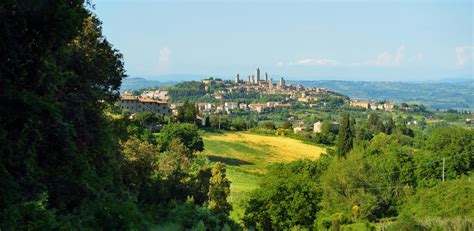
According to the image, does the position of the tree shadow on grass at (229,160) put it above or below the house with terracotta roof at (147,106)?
below

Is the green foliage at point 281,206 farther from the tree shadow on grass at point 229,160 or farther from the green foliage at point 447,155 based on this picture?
the tree shadow on grass at point 229,160

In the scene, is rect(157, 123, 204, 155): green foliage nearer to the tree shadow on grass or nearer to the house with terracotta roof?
the tree shadow on grass

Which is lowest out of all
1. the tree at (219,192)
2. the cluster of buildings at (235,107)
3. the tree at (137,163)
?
the cluster of buildings at (235,107)

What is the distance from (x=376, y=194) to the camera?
37.2 m

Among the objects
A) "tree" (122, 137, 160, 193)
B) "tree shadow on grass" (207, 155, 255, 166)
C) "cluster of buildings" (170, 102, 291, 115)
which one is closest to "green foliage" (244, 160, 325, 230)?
"tree" (122, 137, 160, 193)

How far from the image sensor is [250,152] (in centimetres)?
6475

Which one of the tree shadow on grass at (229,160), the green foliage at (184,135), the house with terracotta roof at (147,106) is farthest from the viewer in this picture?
the house with terracotta roof at (147,106)

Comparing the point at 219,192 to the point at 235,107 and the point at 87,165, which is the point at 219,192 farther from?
the point at 235,107

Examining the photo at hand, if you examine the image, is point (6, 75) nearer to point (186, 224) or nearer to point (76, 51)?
point (76, 51)

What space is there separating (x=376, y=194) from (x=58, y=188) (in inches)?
1127

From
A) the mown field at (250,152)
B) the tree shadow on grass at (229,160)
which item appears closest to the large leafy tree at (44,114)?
the mown field at (250,152)

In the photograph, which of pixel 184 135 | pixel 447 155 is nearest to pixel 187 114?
pixel 184 135

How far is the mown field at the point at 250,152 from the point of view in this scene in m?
52.7

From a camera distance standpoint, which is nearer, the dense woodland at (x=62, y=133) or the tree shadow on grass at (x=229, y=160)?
the dense woodland at (x=62, y=133)
